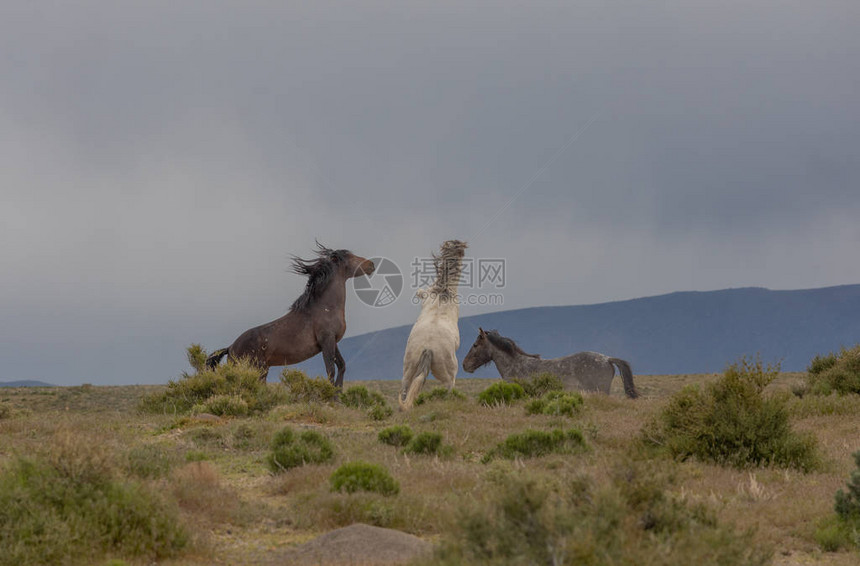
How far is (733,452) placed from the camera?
10.8 metres

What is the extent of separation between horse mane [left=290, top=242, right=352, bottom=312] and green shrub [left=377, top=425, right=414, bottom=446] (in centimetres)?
1059

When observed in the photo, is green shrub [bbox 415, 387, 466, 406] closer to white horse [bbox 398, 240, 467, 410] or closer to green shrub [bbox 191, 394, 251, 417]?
white horse [bbox 398, 240, 467, 410]

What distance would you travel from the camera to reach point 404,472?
30.9ft

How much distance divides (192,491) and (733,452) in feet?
23.8

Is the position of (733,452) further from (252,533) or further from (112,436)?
(112,436)

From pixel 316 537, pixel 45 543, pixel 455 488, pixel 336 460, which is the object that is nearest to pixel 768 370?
pixel 455 488

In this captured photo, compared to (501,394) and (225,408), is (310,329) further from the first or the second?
(501,394)

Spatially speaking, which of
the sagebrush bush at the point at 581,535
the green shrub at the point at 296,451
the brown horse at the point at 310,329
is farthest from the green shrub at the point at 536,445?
the brown horse at the point at 310,329

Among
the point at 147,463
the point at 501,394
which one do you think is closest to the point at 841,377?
the point at 501,394

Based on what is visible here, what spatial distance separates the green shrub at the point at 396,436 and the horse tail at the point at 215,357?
36.8 ft

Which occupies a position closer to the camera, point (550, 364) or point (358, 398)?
point (550, 364)

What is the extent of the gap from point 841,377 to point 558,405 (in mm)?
9616

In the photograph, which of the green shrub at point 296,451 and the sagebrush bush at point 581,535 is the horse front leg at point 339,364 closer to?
the green shrub at point 296,451

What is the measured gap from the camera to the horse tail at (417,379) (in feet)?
53.4
